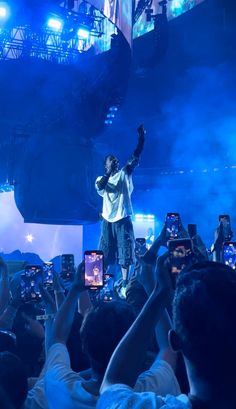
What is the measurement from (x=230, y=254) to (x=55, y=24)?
10.6 meters

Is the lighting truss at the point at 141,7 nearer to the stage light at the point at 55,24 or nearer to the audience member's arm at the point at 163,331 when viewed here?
the stage light at the point at 55,24

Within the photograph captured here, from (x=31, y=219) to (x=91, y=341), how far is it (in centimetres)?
1191

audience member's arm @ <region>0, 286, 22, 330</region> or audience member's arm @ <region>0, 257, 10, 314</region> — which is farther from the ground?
audience member's arm @ <region>0, 257, 10, 314</region>

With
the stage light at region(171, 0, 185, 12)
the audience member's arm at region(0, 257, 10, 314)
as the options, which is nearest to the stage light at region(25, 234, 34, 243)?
the stage light at region(171, 0, 185, 12)

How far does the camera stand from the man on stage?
21.6ft

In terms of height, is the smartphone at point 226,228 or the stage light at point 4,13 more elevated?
the stage light at point 4,13

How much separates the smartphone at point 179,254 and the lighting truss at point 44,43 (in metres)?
11.3

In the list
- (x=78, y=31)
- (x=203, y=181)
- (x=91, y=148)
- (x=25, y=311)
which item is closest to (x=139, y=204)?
(x=203, y=181)

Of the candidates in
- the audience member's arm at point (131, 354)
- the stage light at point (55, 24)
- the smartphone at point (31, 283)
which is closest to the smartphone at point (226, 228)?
the smartphone at point (31, 283)

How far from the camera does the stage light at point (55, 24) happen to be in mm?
12146

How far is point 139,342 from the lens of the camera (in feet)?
4.89

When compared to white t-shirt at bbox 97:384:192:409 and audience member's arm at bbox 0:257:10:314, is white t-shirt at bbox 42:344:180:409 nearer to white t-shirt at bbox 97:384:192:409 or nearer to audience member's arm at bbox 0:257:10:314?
white t-shirt at bbox 97:384:192:409

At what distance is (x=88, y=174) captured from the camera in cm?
1398

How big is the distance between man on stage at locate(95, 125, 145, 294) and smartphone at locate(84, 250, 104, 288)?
3468mm
